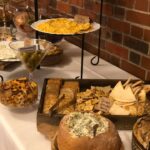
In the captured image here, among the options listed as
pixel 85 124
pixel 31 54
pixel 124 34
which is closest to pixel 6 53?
pixel 31 54

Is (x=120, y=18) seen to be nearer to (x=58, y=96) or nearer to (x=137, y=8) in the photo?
(x=137, y=8)

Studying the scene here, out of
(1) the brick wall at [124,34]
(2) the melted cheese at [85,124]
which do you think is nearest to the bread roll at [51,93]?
(2) the melted cheese at [85,124]

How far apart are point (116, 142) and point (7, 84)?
49 cm

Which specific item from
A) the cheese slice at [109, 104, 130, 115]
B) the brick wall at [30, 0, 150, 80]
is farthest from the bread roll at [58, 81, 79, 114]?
the brick wall at [30, 0, 150, 80]

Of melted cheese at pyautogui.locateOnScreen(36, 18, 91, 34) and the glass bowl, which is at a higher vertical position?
melted cheese at pyautogui.locateOnScreen(36, 18, 91, 34)

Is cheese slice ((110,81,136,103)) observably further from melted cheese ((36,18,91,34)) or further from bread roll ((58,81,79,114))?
melted cheese ((36,18,91,34))

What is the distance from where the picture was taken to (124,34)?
1.48 m

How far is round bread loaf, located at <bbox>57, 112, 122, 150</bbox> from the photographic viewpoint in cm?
76

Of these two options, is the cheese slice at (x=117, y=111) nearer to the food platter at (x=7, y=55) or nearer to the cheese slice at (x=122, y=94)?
the cheese slice at (x=122, y=94)

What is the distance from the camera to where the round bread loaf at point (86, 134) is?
2.50 ft

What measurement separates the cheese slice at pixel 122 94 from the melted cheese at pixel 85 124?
0.64 feet

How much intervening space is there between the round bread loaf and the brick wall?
653 millimetres

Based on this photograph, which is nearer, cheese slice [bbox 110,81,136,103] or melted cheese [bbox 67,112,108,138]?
melted cheese [bbox 67,112,108,138]

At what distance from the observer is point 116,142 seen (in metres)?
0.79
